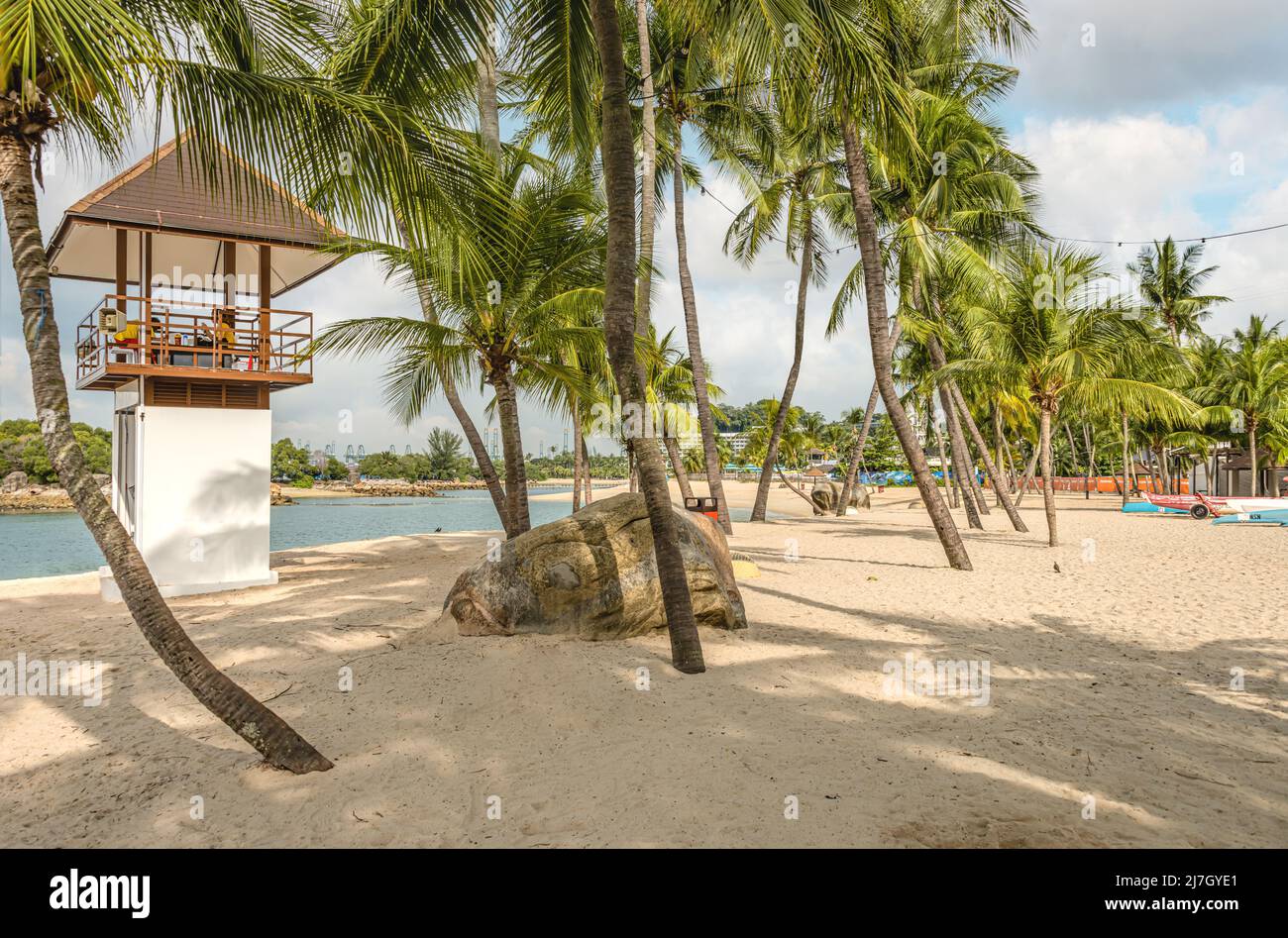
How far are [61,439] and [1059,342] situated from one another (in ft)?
53.1

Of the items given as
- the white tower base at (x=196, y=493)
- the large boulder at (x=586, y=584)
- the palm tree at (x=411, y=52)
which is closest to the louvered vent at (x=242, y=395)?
the white tower base at (x=196, y=493)

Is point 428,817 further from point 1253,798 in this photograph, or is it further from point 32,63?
point 1253,798

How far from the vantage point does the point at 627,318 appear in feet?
21.1

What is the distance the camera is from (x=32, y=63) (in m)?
3.47

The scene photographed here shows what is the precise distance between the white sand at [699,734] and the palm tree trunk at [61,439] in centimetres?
87

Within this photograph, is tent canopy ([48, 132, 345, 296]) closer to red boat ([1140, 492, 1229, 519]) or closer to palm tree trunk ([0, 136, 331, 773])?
palm tree trunk ([0, 136, 331, 773])

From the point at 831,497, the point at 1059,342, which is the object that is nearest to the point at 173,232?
the point at 1059,342

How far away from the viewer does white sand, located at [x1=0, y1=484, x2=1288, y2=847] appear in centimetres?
387

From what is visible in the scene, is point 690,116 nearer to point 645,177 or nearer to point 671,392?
point 645,177

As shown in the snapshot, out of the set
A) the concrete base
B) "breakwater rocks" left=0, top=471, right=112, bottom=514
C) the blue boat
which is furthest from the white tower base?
"breakwater rocks" left=0, top=471, right=112, bottom=514

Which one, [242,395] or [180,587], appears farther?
[242,395]

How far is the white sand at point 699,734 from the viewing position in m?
3.87

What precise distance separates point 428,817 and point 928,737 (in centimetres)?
330

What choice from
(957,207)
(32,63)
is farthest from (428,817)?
(957,207)
